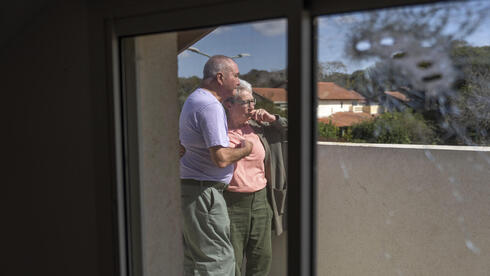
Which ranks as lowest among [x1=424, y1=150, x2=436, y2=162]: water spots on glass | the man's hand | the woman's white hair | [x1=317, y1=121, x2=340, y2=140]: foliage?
[x1=424, y1=150, x2=436, y2=162]: water spots on glass

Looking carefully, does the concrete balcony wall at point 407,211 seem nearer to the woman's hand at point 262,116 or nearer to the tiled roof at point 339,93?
the tiled roof at point 339,93

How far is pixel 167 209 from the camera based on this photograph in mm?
1418

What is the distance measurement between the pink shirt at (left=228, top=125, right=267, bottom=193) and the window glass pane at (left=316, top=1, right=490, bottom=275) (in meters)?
0.25

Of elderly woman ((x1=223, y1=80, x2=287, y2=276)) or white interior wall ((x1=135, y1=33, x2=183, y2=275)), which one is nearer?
white interior wall ((x1=135, y1=33, x2=183, y2=275))

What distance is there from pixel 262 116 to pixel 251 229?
489mm

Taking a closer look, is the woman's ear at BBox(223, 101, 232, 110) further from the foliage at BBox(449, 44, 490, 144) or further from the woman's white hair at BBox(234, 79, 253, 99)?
the foliage at BBox(449, 44, 490, 144)

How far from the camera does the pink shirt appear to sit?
4.83 feet

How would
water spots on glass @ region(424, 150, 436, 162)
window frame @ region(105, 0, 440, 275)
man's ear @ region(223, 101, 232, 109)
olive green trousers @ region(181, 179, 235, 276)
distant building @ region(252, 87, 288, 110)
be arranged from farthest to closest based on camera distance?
water spots on glass @ region(424, 150, 436, 162), olive green trousers @ region(181, 179, 235, 276), man's ear @ region(223, 101, 232, 109), distant building @ region(252, 87, 288, 110), window frame @ region(105, 0, 440, 275)

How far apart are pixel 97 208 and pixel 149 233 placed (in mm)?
195

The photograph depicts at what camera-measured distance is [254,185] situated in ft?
5.12

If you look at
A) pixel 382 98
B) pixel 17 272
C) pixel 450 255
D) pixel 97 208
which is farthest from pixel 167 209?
pixel 450 255

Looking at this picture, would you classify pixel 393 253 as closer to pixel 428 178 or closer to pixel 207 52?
pixel 428 178

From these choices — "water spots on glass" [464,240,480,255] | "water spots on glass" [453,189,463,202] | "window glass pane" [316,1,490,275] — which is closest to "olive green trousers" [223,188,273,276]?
Result: "window glass pane" [316,1,490,275]

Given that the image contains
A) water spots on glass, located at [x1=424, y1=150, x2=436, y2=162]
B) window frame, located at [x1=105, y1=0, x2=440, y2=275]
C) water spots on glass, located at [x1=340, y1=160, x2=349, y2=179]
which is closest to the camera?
window frame, located at [x1=105, y1=0, x2=440, y2=275]
